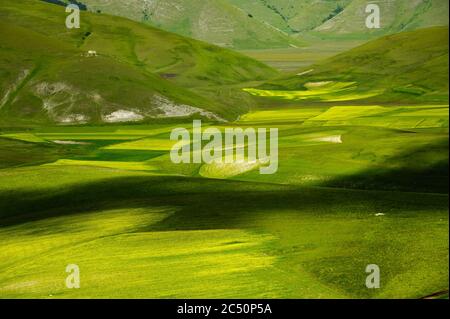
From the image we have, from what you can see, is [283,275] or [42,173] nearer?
[283,275]

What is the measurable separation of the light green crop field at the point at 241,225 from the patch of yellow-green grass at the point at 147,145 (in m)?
16.9

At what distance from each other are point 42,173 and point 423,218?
45.4 meters

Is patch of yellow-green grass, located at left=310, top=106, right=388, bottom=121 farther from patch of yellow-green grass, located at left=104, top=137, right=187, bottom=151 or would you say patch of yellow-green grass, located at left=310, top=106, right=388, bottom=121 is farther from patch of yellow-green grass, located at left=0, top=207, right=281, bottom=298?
patch of yellow-green grass, located at left=0, top=207, right=281, bottom=298

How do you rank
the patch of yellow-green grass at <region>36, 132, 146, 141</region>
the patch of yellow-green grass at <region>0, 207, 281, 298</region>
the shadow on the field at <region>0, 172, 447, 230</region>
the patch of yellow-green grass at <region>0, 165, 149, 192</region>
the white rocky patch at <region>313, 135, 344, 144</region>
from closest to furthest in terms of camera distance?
1. the patch of yellow-green grass at <region>0, 207, 281, 298</region>
2. the shadow on the field at <region>0, 172, 447, 230</region>
3. the patch of yellow-green grass at <region>0, 165, 149, 192</region>
4. the white rocky patch at <region>313, 135, 344, 144</region>
5. the patch of yellow-green grass at <region>36, 132, 146, 141</region>

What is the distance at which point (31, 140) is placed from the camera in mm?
126562

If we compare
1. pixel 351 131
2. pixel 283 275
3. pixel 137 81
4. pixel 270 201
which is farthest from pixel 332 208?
pixel 137 81

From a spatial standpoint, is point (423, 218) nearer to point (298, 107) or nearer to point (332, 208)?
point (332, 208)

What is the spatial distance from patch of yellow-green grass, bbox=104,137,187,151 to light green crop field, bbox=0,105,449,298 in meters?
16.9

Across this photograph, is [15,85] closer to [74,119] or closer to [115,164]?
[74,119]

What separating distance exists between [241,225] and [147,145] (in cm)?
6955

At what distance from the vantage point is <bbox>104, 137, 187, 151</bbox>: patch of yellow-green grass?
112 meters

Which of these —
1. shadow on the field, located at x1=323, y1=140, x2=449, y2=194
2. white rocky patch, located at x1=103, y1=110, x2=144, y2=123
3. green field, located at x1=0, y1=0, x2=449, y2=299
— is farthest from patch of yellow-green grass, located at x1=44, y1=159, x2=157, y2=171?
white rocky patch, located at x1=103, y1=110, x2=144, y2=123

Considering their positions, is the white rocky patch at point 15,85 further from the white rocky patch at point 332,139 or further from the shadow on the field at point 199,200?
the shadow on the field at point 199,200
